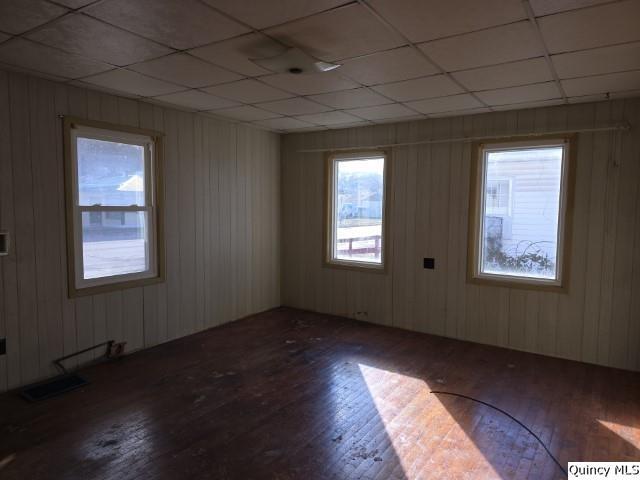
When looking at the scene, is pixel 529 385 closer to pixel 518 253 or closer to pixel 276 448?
pixel 518 253

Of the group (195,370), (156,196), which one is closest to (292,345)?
(195,370)

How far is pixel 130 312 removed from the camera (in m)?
4.22

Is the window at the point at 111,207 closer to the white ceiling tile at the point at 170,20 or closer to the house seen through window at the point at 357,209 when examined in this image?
the white ceiling tile at the point at 170,20

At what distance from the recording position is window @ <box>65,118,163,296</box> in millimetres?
3727

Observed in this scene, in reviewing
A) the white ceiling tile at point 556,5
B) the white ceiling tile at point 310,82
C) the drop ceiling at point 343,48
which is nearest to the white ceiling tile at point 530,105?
the drop ceiling at point 343,48

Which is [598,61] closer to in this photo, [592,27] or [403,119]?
[592,27]

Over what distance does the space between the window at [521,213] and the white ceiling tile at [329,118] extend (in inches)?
58.4

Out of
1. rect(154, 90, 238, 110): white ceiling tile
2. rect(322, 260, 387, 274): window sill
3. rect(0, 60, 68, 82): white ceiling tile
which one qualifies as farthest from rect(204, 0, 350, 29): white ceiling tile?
rect(322, 260, 387, 274): window sill

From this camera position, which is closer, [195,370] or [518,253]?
[195,370]

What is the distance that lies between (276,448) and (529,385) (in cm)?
227

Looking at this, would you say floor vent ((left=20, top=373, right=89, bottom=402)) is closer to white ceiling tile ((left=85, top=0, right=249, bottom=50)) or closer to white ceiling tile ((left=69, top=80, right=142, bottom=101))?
white ceiling tile ((left=69, top=80, right=142, bottom=101))

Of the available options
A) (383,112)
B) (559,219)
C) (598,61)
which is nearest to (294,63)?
(383,112)

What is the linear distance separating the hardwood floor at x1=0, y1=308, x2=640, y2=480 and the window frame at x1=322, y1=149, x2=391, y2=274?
4.11 feet

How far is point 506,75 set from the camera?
3.17m
